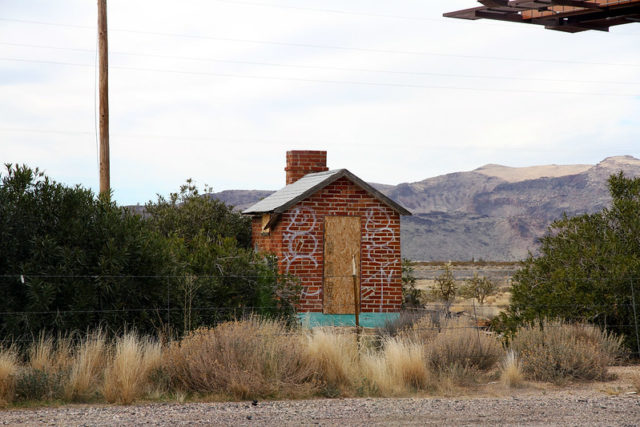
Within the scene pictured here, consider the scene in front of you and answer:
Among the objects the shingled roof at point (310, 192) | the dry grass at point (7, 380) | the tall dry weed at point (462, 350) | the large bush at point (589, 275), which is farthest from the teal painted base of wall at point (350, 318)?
the dry grass at point (7, 380)

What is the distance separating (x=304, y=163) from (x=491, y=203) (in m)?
107

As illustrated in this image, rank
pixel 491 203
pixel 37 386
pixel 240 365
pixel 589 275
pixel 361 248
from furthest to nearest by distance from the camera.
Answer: pixel 491 203 < pixel 361 248 < pixel 589 275 < pixel 240 365 < pixel 37 386

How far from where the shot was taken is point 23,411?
29.2 ft

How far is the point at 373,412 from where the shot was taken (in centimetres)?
893

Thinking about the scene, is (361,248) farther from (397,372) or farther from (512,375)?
(397,372)

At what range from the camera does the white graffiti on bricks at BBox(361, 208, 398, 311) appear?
58.1ft

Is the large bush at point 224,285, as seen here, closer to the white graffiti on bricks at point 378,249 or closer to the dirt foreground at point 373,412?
the white graffiti on bricks at point 378,249

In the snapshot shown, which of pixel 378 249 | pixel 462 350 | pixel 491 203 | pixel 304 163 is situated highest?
pixel 491 203

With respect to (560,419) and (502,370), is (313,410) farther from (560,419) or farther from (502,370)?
(502,370)

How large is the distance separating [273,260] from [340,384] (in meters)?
6.65

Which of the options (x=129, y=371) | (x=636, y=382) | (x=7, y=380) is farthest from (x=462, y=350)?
(x=7, y=380)

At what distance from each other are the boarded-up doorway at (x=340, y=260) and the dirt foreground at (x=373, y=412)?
24.1ft

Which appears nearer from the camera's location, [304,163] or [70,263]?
[70,263]

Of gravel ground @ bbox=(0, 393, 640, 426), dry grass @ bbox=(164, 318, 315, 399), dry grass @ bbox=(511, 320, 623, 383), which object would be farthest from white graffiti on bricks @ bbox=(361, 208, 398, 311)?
gravel ground @ bbox=(0, 393, 640, 426)
